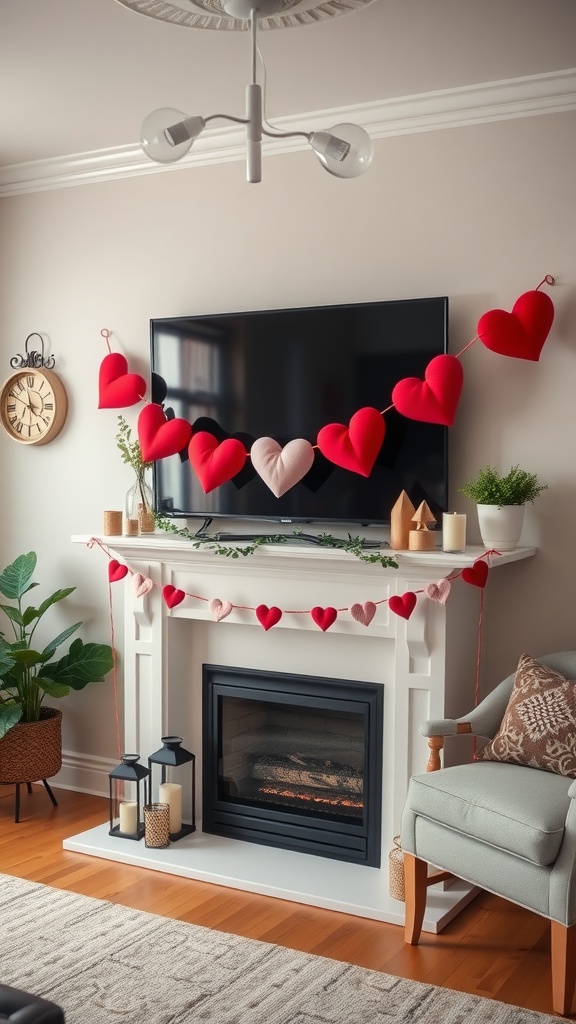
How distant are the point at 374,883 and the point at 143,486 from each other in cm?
175

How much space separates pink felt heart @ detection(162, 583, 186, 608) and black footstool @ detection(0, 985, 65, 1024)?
6.54 feet

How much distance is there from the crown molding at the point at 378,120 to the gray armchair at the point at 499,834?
188 centimetres

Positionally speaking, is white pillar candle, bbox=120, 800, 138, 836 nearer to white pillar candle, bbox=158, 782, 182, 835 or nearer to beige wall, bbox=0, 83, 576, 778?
white pillar candle, bbox=158, 782, 182, 835

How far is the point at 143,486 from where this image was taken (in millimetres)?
4012

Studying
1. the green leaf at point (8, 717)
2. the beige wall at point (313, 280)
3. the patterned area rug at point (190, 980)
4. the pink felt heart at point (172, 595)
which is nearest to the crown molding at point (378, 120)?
the beige wall at point (313, 280)

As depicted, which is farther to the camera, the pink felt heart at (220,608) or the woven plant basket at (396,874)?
the pink felt heart at (220,608)

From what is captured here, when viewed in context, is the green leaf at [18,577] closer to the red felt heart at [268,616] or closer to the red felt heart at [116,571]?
the red felt heart at [116,571]

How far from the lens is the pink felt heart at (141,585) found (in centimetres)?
382

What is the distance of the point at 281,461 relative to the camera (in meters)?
3.57

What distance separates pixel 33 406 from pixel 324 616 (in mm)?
1844

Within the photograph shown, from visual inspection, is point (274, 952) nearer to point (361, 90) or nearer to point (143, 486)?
point (143, 486)

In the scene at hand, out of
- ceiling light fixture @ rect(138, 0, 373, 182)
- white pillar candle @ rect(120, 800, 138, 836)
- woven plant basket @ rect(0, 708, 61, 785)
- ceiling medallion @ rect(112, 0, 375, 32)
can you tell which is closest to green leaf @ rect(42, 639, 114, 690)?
woven plant basket @ rect(0, 708, 61, 785)

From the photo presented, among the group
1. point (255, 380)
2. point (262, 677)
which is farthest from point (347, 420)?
point (262, 677)

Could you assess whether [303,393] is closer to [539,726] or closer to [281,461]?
[281,461]
